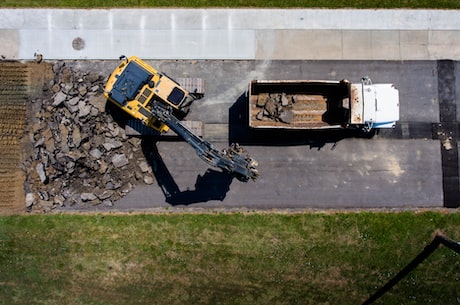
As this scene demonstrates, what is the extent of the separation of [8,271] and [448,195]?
22.7m

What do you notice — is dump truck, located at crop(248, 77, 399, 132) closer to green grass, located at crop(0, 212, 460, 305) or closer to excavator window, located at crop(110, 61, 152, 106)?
green grass, located at crop(0, 212, 460, 305)

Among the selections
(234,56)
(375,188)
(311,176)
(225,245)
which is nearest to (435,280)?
(375,188)

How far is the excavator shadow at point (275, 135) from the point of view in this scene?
81.8 feet

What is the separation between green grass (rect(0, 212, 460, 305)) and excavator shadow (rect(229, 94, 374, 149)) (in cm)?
377

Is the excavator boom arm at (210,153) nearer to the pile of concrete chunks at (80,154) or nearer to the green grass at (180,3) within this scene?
the pile of concrete chunks at (80,154)

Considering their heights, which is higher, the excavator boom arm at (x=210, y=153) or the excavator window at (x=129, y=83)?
the excavator window at (x=129, y=83)

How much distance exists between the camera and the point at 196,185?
81.6 ft

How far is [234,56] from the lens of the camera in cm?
2536

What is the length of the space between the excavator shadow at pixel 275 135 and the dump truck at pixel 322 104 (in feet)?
2.61

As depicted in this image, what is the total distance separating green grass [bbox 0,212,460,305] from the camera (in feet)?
79.0

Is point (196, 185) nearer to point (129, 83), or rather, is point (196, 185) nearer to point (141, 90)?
point (141, 90)

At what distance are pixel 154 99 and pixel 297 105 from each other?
714 cm

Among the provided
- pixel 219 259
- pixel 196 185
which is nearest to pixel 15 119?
pixel 196 185

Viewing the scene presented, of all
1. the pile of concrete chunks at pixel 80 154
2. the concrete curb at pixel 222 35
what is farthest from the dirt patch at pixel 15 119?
the concrete curb at pixel 222 35
